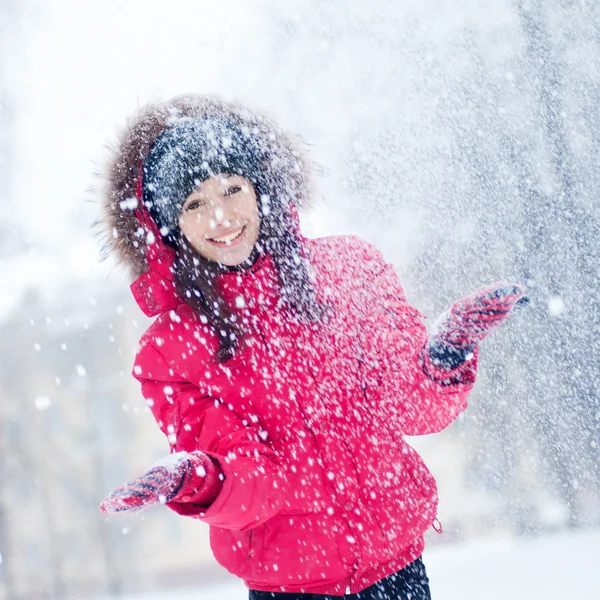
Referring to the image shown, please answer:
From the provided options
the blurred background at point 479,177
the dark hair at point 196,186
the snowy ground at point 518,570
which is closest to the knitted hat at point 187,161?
the dark hair at point 196,186

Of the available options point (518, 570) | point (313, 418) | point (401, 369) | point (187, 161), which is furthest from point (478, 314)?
point (518, 570)

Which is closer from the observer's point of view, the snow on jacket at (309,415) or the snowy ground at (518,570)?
the snow on jacket at (309,415)

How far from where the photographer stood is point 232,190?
3.12 feet

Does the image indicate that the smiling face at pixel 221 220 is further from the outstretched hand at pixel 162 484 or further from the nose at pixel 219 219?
the outstretched hand at pixel 162 484

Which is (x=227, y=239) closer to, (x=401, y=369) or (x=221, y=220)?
(x=221, y=220)

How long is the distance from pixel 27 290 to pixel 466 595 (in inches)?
299

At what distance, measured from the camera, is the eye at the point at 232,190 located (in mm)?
946

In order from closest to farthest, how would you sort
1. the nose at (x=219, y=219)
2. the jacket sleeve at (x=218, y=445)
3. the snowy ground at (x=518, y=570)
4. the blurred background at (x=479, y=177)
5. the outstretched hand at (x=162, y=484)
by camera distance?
1. the outstretched hand at (x=162, y=484)
2. the jacket sleeve at (x=218, y=445)
3. the nose at (x=219, y=219)
4. the snowy ground at (x=518, y=570)
5. the blurred background at (x=479, y=177)

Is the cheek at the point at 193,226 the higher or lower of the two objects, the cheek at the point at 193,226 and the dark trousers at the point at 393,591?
the higher

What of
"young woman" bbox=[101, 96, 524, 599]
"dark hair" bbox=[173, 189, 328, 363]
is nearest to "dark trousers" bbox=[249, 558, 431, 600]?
"young woman" bbox=[101, 96, 524, 599]

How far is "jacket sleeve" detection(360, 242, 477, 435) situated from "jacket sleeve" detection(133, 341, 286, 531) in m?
0.18

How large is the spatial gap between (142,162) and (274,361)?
0.37m

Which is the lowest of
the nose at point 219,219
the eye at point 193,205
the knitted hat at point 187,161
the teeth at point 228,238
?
the teeth at point 228,238

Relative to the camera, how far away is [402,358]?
0.88 meters
